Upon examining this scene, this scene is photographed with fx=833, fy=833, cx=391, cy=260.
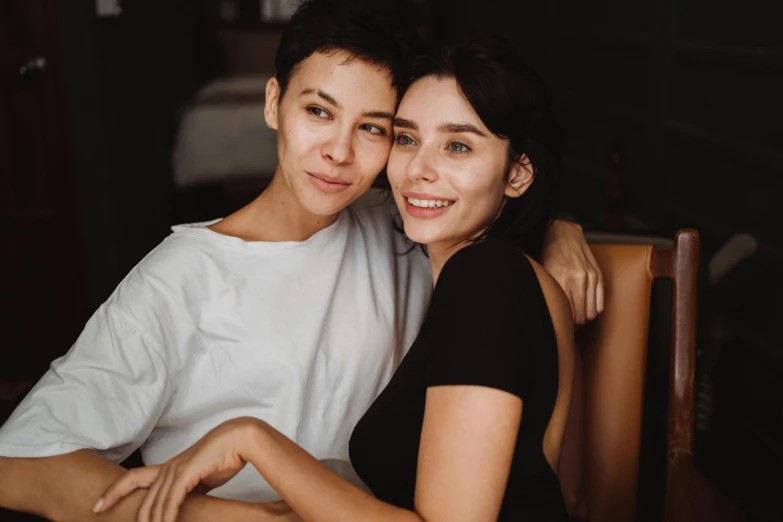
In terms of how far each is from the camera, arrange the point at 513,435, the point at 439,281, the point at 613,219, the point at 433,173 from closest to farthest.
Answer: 1. the point at 513,435
2. the point at 439,281
3. the point at 433,173
4. the point at 613,219

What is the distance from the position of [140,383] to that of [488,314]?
51 cm

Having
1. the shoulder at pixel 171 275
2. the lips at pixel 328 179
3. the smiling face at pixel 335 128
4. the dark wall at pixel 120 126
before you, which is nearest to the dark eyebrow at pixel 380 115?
the smiling face at pixel 335 128

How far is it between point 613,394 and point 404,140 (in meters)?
0.55

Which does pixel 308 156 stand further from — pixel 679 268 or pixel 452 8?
pixel 452 8

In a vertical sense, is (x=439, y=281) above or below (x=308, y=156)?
below

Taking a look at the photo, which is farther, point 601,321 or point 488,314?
point 601,321

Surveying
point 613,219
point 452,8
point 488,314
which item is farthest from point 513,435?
point 452,8

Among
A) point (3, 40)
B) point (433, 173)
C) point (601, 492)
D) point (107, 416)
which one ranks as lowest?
point (601, 492)

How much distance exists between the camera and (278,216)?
142 cm

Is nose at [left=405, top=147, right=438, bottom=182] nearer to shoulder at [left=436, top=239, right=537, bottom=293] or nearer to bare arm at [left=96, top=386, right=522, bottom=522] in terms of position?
shoulder at [left=436, top=239, right=537, bottom=293]

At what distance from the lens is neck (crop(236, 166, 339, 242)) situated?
141 cm

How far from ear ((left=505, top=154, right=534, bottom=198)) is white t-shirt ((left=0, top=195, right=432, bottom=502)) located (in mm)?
317

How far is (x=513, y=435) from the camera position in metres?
0.97

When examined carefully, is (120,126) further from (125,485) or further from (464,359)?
(464,359)
